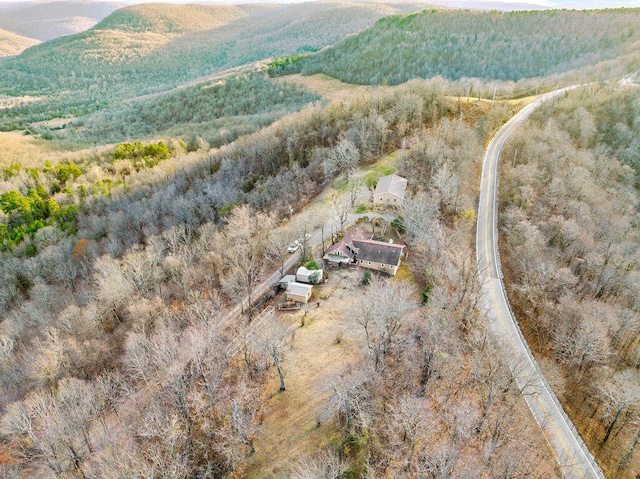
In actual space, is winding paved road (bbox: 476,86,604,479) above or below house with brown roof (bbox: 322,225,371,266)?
below

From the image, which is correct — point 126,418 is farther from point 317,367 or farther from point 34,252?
point 34,252

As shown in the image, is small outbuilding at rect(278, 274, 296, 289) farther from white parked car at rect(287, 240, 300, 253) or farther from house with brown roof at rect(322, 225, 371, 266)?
white parked car at rect(287, 240, 300, 253)

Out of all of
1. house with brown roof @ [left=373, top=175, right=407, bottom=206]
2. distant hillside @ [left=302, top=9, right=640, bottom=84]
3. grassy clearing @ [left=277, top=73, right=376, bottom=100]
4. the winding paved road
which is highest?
distant hillside @ [left=302, top=9, right=640, bottom=84]

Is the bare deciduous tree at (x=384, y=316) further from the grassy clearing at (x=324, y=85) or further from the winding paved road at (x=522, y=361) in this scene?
the grassy clearing at (x=324, y=85)

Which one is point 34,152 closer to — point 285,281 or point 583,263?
point 285,281

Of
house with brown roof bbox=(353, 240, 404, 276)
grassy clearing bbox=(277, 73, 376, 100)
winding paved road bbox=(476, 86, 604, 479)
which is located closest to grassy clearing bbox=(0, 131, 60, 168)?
grassy clearing bbox=(277, 73, 376, 100)

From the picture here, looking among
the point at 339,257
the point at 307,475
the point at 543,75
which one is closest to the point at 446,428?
the point at 307,475
